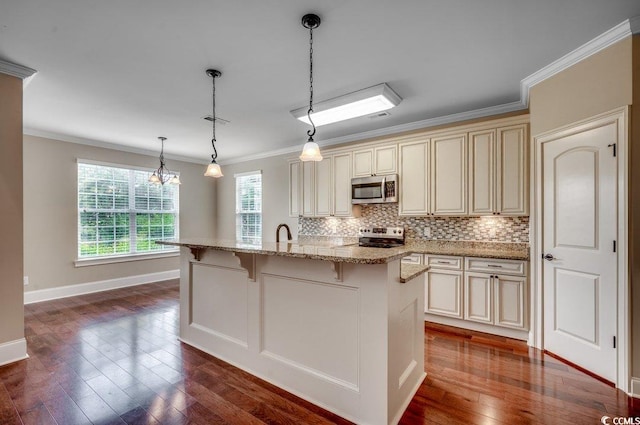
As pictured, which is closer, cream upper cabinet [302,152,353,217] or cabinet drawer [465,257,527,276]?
cabinet drawer [465,257,527,276]

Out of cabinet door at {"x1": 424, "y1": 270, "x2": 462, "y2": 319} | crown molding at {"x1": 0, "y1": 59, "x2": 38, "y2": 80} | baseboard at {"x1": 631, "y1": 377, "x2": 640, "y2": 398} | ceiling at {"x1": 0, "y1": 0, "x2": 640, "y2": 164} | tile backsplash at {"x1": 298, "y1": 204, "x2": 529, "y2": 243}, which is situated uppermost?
ceiling at {"x1": 0, "y1": 0, "x2": 640, "y2": 164}

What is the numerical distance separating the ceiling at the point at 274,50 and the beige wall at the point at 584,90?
21 cm

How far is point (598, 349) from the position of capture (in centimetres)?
243

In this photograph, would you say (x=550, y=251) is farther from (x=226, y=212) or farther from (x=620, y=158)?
(x=226, y=212)

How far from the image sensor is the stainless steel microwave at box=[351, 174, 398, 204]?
4.23 m

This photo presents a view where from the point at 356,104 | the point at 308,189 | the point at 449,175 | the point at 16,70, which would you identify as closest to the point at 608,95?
the point at 449,175

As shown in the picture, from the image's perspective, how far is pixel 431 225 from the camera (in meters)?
4.25

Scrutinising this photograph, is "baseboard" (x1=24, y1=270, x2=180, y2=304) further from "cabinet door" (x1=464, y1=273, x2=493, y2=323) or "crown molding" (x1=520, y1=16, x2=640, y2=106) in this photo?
"crown molding" (x1=520, y1=16, x2=640, y2=106)

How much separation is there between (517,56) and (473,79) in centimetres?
43

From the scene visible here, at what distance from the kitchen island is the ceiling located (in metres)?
1.57

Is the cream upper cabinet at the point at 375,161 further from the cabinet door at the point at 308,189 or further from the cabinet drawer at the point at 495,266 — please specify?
the cabinet drawer at the point at 495,266

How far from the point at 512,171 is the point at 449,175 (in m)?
0.68

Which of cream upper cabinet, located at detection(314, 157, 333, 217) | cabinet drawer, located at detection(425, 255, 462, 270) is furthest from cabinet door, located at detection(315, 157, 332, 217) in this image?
cabinet drawer, located at detection(425, 255, 462, 270)

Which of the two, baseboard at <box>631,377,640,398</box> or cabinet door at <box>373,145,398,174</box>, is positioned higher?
cabinet door at <box>373,145,398,174</box>
